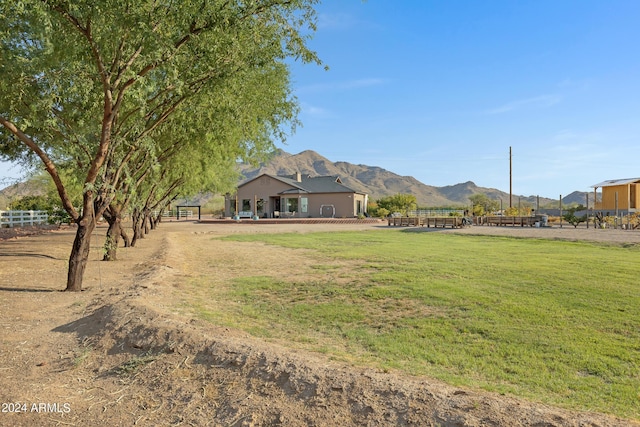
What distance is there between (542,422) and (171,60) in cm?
777

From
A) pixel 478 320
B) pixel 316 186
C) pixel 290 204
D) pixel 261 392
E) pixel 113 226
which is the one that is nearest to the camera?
pixel 261 392

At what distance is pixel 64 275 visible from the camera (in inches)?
430

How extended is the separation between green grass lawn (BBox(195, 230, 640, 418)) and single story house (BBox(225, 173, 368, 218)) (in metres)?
39.5

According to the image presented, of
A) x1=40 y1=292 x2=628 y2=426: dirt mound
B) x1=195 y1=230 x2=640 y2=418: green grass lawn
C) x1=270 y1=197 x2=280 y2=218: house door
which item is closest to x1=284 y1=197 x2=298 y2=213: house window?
x1=270 y1=197 x2=280 y2=218: house door

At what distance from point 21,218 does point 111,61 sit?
29.4 meters

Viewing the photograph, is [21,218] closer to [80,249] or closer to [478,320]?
[80,249]

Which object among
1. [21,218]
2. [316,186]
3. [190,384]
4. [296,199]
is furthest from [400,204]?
[190,384]

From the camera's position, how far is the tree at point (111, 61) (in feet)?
23.8

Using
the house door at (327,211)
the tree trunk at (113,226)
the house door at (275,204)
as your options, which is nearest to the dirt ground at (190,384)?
the tree trunk at (113,226)

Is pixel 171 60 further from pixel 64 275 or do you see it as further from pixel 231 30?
pixel 64 275

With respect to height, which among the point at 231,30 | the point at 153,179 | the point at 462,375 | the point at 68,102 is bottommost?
the point at 462,375

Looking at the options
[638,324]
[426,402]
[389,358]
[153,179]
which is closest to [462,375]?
[389,358]

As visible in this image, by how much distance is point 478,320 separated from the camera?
672 centimetres

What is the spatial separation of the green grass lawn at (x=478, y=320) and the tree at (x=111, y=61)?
13.1ft
